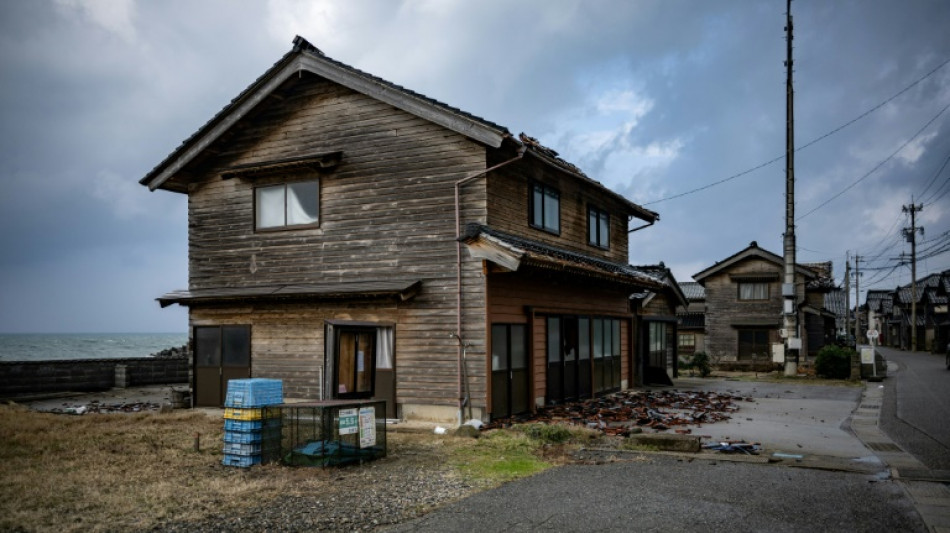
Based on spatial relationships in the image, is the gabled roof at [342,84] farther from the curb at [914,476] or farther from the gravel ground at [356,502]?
the curb at [914,476]

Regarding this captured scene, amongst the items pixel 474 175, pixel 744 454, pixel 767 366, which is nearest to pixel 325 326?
pixel 474 175

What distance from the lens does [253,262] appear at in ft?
57.4

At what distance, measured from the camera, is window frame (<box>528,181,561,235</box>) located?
17.1 m

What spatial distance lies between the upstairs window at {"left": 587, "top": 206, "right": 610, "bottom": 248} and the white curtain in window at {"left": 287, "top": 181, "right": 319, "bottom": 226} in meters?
8.28

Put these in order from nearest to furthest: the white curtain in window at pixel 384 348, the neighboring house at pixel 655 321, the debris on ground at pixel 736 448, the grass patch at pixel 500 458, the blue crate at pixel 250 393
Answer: the grass patch at pixel 500 458 → the blue crate at pixel 250 393 → the debris on ground at pixel 736 448 → the white curtain in window at pixel 384 348 → the neighboring house at pixel 655 321

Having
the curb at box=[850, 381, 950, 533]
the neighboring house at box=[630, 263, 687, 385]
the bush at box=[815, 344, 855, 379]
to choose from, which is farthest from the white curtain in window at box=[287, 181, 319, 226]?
the bush at box=[815, 344, 855, 379]

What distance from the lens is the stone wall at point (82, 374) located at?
Result: 22.1m

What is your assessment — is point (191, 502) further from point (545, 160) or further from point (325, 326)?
point (545, 160)

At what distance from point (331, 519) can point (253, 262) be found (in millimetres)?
11297

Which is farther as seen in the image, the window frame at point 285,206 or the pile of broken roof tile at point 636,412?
the window frame at point 285,206

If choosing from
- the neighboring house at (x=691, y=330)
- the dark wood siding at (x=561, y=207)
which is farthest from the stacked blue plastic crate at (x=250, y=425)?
the neighboring house at (x=691, y=330)

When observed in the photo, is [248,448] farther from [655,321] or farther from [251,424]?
[655,321]

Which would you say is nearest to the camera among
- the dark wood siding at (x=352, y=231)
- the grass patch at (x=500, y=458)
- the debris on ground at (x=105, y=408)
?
the grass patch at (x=500, y=458)

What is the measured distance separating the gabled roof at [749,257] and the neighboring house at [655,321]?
54.7ft
